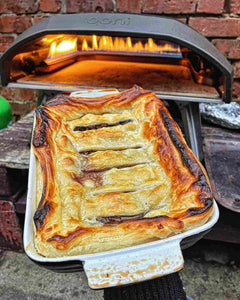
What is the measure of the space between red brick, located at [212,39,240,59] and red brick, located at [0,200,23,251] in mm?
2192

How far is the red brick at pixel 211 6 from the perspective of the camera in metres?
2.41

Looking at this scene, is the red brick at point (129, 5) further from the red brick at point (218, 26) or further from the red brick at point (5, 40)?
the red brick at point (5, 40)

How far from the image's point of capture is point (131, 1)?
2535 millimetres

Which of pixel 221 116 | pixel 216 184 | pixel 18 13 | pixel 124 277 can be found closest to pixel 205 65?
pixel 221 116

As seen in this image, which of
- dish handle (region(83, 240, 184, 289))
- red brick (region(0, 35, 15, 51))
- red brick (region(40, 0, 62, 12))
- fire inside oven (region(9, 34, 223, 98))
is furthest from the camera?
red brick (region(0, 35, 15, 51))

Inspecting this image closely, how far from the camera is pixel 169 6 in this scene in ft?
8.20

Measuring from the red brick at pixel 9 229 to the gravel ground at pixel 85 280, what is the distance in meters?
0.08

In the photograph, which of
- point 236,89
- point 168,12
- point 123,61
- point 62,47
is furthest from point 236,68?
point 62,47

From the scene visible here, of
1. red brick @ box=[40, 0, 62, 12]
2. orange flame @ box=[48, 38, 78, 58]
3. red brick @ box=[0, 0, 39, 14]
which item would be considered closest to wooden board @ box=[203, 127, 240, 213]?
orange flame @ box=[48, 38, 78, 58]

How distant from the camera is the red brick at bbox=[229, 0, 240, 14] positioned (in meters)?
2.40

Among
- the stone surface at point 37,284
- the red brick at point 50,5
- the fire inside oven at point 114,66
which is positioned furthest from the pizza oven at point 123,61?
the stone surface at point 37,284

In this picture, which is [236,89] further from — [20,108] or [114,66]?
[20,108]

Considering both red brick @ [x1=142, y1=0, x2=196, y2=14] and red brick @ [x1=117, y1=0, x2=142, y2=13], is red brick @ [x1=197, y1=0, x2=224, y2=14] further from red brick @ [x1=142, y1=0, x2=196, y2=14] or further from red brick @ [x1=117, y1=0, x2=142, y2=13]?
red brick @ [x1=117, y1=0, x2=142, y2=13]

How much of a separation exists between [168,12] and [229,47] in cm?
63
